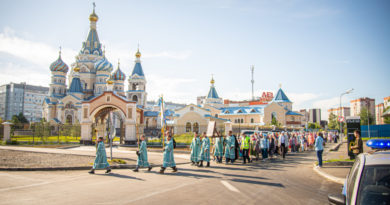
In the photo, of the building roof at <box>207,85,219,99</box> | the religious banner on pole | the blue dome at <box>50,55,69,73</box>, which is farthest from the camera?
the building roof at <box>207,85,219,99</box>

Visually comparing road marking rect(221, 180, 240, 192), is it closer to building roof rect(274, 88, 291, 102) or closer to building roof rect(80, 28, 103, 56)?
building roof rect(274, 88, 291, 102)

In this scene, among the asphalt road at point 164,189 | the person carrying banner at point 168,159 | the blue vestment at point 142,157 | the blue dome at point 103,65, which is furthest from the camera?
the blue dome at point 103,65

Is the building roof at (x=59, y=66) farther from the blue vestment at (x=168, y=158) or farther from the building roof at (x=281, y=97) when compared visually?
the blue vestment at (x=168, y=158)

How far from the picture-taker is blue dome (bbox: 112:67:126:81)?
6338cm

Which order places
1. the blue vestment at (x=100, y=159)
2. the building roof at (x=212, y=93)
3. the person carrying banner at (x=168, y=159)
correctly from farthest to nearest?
the building roof at (x=212, y=93)
the person carrying banner at (x=168, y=159)
the blue vestment at (x=100, y=159)

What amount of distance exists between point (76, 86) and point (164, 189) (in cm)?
6008

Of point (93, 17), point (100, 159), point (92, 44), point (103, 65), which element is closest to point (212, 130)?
point (100, 159)

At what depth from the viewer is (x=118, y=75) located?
63.7 m

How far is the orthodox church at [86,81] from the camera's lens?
5975 centimetres

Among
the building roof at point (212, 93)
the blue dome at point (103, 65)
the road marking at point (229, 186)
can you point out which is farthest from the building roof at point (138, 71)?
the road marking at point (229, 186)

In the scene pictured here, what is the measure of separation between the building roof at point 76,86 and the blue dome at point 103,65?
5.09 metres

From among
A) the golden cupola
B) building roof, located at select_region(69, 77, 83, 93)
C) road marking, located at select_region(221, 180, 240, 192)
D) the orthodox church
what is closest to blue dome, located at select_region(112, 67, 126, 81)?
the orthodox church

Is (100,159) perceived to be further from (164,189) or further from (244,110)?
(244,110)

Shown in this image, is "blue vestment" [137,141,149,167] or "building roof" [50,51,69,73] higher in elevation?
"building roof" [50,51,69,73]
